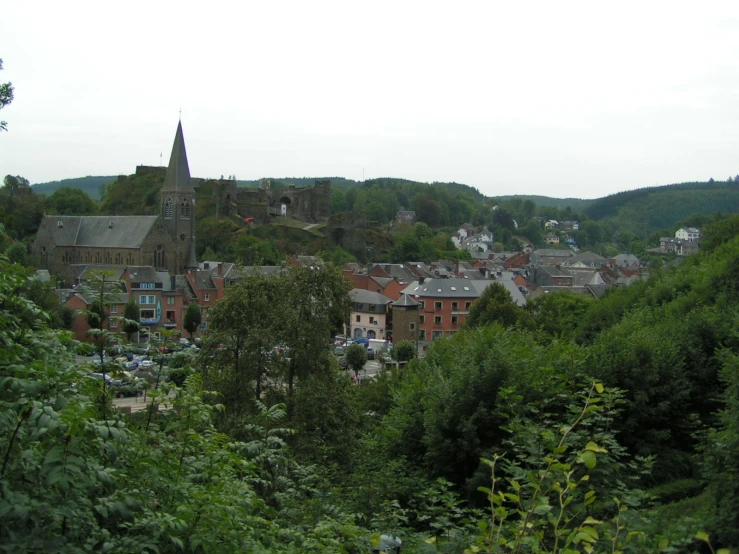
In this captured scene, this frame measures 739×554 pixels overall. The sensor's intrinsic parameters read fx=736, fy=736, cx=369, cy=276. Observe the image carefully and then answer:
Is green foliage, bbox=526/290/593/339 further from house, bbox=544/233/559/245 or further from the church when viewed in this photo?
house, bbox=544/233/559/245

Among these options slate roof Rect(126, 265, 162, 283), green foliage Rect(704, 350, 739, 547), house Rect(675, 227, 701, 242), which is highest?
house Rect(675, 227, 701, 242)

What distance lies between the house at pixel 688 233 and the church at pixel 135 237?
428 ft

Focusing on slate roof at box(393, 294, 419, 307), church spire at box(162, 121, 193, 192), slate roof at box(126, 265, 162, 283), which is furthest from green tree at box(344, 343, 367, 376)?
church spire at box(162, 121, 193, 192)

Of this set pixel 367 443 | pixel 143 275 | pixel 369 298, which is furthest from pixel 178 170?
pixel 367 443

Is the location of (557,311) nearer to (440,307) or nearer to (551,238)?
(440,307)

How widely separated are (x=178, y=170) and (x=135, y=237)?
24.8ft

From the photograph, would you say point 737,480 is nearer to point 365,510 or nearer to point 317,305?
point 365,510

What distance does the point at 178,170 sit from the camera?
69625 millimetres

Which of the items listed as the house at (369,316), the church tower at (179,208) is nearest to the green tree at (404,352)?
the house at (369,316)

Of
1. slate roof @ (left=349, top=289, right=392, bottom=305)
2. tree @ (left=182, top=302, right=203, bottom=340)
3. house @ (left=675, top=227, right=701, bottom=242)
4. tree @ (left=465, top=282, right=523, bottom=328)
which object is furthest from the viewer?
house @ (left=675, top=227, right=701, bottom=242)

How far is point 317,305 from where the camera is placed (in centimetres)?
1758

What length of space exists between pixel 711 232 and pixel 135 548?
36.9 m

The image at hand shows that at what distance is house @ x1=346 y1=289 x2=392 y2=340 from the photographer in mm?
53188

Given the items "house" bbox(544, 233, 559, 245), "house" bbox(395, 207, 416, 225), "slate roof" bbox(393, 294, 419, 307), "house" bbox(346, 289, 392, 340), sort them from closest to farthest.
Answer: "slate roof" bbox(393, 294, 419, 307) < "house" bbox(346, 289, 392, 340) < "house" bbox(395, 207, 416, 225) < "house" bbox(544, 233, 559, 245)
